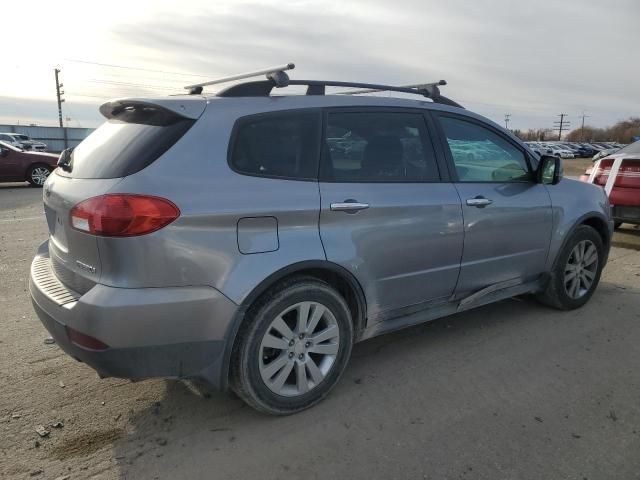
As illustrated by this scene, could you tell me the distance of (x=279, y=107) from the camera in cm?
291

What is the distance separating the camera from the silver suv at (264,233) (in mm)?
2430

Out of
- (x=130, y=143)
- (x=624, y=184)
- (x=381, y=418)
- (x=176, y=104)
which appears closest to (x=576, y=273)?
(x=381, y=418)

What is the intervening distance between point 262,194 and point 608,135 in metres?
119

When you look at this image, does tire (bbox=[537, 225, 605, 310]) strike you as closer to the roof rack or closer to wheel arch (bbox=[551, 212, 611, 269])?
wheel arch (bbox=[551, 212, 611, 269])

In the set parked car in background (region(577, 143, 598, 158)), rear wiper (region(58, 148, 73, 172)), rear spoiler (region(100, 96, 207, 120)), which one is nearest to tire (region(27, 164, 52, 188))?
rear wiper (region(58, 148, 73, 172))

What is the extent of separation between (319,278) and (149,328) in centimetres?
98

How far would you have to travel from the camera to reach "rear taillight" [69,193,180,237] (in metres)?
2.37

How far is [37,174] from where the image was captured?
1420 cm

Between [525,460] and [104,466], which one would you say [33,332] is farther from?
[525,460]

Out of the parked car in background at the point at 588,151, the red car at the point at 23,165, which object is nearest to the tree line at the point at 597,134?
the parked car in background at the point at 588,151

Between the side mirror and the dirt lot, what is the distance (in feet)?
3.97

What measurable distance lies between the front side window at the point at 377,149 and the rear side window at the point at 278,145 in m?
0.10

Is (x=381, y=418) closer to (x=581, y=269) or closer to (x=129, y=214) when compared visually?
(x=129, y=214)

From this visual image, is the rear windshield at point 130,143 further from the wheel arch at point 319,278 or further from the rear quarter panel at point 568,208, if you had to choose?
the rear quarter panel at point 568,208
